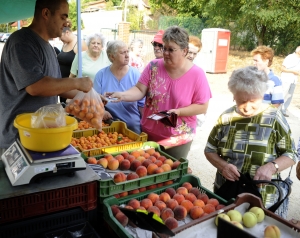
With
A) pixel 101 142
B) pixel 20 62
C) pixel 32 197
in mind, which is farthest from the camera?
pixel 101 142

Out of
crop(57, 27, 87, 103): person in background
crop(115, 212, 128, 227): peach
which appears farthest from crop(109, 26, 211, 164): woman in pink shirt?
crop(57, 27, 87, 103): person in background

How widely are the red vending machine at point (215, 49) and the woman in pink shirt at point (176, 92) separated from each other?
1118cm

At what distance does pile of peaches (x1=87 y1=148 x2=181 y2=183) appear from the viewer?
6.70ft

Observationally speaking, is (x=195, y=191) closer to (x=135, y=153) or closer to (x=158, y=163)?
(x=158, y=163)

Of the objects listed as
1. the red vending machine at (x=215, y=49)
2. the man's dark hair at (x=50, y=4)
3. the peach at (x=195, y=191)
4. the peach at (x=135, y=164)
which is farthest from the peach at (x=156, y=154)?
the red vending machine at (x=215, y=49)

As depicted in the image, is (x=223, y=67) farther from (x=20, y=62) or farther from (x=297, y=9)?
(x=20, y=62)

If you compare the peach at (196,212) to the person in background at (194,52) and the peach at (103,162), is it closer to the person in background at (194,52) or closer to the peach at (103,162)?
the peach at (103,162)

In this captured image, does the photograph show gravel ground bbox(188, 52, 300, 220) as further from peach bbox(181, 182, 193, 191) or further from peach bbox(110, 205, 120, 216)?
peach bbox(110, 205, 120, 216)

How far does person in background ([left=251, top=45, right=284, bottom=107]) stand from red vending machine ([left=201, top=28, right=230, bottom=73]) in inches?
380

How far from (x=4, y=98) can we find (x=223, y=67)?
12.9 metres

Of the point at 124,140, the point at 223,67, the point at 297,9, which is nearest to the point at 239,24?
the point at 297,9

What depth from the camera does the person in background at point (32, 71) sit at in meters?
1.94

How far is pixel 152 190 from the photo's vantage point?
6.59ft

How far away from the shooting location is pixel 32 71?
1933mm
